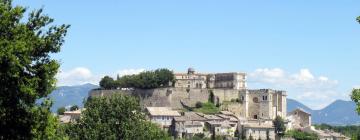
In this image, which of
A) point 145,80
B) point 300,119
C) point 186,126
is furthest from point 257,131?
point 300,119

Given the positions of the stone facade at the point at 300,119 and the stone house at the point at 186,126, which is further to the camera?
the stone facade at the point at 300,119

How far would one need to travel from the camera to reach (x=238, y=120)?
419ft

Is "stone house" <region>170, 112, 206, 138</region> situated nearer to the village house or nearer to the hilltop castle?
the village house

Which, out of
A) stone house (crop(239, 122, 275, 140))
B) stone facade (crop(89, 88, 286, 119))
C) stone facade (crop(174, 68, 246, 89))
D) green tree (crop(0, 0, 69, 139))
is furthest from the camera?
stone facade (crop(174, 68, 246, 89))

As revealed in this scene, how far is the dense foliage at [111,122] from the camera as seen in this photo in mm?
61281

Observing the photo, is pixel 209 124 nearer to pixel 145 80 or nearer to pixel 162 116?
pixel 162 116

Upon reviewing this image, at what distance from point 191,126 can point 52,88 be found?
9005cm

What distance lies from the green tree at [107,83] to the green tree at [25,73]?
11225 centimetres

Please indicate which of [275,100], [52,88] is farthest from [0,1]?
[275,100]

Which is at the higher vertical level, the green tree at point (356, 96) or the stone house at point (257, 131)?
the green tree at point (356, 96)

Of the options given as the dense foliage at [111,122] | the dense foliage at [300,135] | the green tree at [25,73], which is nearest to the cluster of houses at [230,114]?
the dense foliage at [300,135]

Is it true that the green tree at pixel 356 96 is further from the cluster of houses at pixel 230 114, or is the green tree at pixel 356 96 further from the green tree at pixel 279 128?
the green tree at pixel 279 128

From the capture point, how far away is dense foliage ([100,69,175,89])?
452 ft

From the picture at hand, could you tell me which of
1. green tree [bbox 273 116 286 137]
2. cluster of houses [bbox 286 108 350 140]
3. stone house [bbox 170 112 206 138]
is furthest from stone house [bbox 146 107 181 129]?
cluster of houses [bbox 286 108 350 140]
